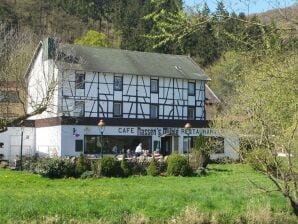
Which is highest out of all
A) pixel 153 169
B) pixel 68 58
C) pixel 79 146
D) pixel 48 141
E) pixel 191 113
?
pixel 68 58

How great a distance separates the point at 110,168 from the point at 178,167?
12.6 ft

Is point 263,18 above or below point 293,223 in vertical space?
above

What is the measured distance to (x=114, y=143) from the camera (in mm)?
42156

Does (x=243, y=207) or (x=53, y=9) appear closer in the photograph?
(x=243, y=207)

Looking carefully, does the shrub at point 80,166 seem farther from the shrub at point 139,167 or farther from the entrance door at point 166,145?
the entrance door at point 166,145

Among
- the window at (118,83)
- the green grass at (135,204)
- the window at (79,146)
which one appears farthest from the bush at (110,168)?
the window at (118,83)

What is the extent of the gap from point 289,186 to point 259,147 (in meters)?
1.00

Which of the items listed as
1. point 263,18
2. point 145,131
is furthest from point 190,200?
point 145,131

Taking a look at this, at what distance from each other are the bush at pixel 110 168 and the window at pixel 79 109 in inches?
521

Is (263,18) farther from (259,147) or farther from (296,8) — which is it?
(259,147)

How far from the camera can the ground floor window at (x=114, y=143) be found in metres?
40.9

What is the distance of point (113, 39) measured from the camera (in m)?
78.1

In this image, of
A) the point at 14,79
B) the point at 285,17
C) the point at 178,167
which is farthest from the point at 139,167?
the point at 285,17

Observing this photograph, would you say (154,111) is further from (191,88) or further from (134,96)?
(191,88)
